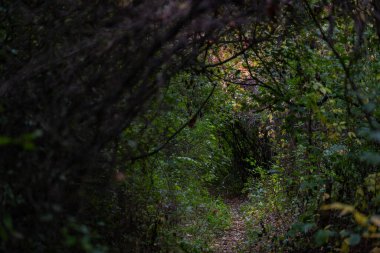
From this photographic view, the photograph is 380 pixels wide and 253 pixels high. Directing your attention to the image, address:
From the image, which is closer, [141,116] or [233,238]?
[141,116]

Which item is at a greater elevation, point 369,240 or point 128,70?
point 128,70

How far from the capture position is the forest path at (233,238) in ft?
24.4

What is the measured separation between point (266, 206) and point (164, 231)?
13.7 feet

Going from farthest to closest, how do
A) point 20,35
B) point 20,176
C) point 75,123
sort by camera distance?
point 20,35
point 75,123
point 20,176

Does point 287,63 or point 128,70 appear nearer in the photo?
point 128,70

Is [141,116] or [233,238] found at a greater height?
[141,116]

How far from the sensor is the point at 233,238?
855 cm

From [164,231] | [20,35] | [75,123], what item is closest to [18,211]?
[75,123]

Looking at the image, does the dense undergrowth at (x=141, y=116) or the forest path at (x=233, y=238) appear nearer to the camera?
the dense undergrowth at (x=141, y=116)

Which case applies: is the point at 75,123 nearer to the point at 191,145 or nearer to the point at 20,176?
the point at 20,176

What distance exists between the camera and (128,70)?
2791mm

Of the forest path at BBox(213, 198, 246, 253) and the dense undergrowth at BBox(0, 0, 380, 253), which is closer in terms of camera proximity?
the dense undergrowth at BBox(0, 0, 380, 253)

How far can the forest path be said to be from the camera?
24.4ft

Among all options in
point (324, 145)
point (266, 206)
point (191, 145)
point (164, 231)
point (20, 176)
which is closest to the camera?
point (20, 176)
